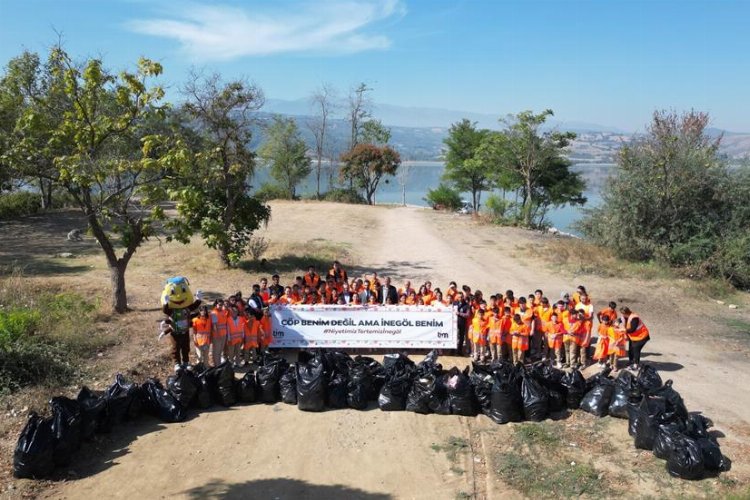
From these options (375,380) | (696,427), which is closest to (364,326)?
(375,380)

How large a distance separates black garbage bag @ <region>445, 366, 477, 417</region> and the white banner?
2.71 m

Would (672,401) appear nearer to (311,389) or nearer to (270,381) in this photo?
(311,389)

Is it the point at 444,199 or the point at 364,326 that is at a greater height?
the point at 444,199

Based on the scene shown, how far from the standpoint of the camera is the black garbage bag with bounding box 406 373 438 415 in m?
8.73

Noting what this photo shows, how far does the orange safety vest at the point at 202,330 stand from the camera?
984 centimetres

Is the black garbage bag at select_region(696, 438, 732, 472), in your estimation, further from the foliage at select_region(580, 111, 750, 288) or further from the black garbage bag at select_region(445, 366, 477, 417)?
the foliage at select_region(580, 111, 750, 288)

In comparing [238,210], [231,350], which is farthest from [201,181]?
[231,350]

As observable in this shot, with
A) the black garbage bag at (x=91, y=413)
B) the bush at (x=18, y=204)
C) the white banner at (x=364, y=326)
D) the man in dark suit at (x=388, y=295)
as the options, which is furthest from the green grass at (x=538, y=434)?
the bush at (x=18, y=204)

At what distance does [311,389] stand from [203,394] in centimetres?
169

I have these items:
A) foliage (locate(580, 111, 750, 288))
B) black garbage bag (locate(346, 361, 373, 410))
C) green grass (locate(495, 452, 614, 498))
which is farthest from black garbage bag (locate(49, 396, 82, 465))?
foliage (locate(580, 111, 750, 288))

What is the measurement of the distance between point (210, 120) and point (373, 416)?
1164 cm

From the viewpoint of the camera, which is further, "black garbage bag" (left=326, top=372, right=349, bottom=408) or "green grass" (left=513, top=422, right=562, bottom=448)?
"black garbage bag" (left=326, top=372, right=349, bottom=408)

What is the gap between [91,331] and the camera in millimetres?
11273

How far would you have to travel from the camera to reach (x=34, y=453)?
678 cm
